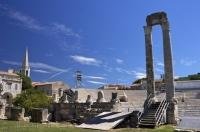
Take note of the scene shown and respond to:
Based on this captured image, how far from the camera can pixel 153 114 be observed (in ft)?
83.7

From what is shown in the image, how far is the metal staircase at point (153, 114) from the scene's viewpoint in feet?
79.8

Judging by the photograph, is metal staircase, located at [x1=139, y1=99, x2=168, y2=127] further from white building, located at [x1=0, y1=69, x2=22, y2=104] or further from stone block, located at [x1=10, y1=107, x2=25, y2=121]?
white building, located at [x1=0, y1=69, x2=22, y2=104]

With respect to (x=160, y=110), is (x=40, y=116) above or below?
below

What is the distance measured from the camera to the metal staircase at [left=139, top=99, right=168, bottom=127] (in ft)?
79.8

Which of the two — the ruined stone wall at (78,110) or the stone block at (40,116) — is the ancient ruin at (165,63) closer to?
the ruined stone wall at (78,110)

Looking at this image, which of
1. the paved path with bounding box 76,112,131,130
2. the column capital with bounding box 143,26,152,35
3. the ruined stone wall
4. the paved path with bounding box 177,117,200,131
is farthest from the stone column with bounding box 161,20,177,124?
the paved path with bounding box 177,117,200,131

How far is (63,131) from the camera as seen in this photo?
20828 mm

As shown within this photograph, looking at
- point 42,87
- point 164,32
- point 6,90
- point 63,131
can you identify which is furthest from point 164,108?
point 42,87

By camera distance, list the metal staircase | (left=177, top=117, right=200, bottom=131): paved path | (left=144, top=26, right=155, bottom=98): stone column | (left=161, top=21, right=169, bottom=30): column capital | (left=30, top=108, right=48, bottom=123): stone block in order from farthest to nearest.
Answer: (left=30, top=108, right=48, bottom=123): stone block
(left=144, top=26, right=155, bottom=98): stone column
(left=161, top=21, right=169, bottom=30): column capital
the metal staircase
(left=177, top=117, right=200, bottom=131): paved path

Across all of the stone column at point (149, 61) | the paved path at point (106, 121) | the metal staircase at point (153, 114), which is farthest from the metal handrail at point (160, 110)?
the stone column at point (149, 61)

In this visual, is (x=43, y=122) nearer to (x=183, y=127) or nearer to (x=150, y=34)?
(x=150, y=34)

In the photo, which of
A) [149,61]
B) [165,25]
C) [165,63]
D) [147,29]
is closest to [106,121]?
[165,63]

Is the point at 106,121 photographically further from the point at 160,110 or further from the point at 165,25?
the point at 165,25

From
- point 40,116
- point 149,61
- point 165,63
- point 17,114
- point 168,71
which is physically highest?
point 149,61
